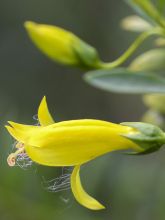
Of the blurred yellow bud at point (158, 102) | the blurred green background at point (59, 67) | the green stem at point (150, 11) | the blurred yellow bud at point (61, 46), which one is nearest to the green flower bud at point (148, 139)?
the green stem at point (150, 11)

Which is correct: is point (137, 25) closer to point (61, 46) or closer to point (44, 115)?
point (61, 46)

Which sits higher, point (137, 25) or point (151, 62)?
point (137, 25)

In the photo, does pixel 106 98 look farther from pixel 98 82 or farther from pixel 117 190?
pixel 98 82

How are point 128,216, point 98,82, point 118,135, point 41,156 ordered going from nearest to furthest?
1. point 41,156
2. point 118,135
3. point 98,82
4. point 128,216

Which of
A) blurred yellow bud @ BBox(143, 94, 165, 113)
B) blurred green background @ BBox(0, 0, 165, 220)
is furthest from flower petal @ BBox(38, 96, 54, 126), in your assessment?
blurred green background @ BBox(0, 0, 165, 220)

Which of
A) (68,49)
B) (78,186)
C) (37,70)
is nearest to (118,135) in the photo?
(78,186)

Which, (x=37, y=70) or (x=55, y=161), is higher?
(x=37, y=70)

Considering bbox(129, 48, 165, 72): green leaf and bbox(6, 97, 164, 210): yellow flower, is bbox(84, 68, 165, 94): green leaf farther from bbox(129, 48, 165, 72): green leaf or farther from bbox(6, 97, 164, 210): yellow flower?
bbox(129, 48, 165, 72): green leaf

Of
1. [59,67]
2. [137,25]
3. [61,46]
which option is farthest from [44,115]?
[59,67]
